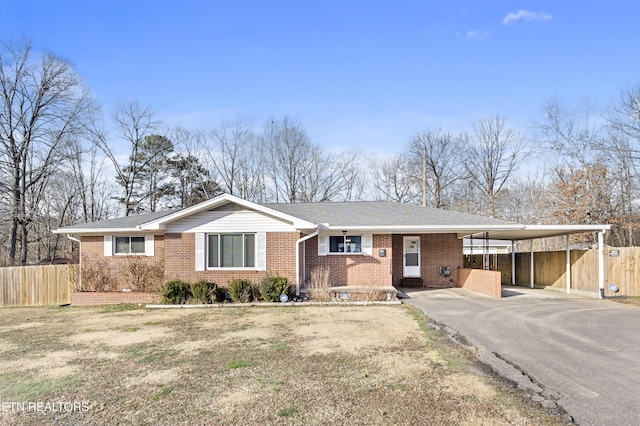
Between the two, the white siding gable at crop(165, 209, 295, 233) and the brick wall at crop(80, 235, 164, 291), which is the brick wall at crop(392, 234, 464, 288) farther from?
the brick wall at crop(80, 235, 164, 291)

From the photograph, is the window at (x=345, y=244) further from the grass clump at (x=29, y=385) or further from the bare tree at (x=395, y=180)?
the bare tree at (x=395, y=180)

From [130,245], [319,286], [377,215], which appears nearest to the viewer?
[319,286]

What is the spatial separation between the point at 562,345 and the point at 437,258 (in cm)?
1020

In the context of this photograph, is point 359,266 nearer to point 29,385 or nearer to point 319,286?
point 319,286

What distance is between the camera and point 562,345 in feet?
25.3

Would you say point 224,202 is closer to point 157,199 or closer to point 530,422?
point 530,422

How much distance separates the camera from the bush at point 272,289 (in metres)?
13.6

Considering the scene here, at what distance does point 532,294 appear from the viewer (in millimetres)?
15961

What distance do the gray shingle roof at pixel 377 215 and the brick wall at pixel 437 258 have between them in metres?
1.18

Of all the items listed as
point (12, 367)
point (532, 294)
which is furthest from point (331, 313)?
point (532, 294)

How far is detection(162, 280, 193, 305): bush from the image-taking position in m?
13.8

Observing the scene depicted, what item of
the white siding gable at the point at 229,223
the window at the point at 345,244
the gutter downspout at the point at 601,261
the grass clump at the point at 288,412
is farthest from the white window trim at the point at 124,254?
the gutter downspout at the point at 601,261

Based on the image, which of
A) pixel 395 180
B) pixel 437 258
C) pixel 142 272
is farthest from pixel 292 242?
pixel 395 180

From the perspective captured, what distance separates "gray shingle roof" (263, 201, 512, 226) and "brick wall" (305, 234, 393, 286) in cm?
83
